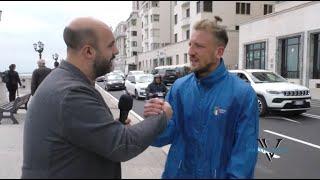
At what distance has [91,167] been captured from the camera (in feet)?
6.86

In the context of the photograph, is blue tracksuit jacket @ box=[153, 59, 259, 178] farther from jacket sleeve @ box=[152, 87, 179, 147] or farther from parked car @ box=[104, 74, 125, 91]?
parked car @ box=[104, 74, 125, 91]

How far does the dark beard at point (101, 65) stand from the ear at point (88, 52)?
30 mm

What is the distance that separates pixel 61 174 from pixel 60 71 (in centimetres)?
51

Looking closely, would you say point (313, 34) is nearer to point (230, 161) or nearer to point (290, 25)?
point (290, 25)

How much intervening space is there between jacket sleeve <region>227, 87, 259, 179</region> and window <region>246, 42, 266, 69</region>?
3302 centimetres

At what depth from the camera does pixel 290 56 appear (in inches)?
1207

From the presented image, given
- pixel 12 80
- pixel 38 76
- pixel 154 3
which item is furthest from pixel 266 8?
pixel 38 76

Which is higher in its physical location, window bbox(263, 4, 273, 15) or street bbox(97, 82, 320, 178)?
window bbox(263, 4, 273, 15)

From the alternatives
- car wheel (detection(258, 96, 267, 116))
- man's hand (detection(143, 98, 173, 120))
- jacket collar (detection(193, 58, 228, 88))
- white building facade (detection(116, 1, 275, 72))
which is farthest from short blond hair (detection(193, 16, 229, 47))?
white building facade (detection(116, 1, 275, 72))

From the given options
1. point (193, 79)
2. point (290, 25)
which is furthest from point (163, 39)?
point (193, 79)

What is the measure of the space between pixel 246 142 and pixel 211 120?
0.71ft

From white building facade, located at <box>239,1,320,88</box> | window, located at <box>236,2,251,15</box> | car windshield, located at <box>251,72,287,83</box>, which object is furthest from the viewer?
window, located at <box>236,2,251,15</box>

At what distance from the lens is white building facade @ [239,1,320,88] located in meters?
27.5

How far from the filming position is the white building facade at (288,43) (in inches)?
1083
